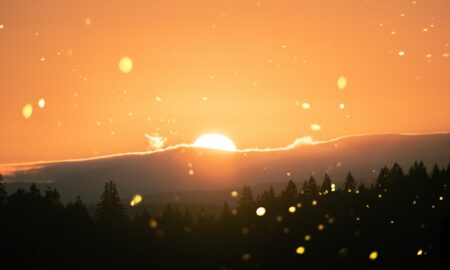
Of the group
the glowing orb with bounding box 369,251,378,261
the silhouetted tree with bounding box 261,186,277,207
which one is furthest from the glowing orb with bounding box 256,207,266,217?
the glowing orb with bounding box 369,251,378,261

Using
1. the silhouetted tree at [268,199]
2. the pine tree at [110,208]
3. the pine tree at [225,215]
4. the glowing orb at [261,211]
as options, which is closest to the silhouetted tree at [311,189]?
the silhouetted tree at [268,199]

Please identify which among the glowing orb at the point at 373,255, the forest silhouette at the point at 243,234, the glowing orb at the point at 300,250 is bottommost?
the glowing orb at the point at 373,255

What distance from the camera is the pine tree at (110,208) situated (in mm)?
94812

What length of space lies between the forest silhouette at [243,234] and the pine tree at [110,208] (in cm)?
14

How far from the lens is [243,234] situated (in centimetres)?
9456

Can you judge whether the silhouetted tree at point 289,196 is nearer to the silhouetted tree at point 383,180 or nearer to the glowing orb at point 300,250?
the silhouetted tree at point 383,180

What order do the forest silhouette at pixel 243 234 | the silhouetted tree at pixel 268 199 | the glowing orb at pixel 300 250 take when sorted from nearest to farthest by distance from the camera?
the forest silhouette at pixel 243 234 < the glowing orb at pixel 300 250 < the silhouetted tree at pixel 268 199

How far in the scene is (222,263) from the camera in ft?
283

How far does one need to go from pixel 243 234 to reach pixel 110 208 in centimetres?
1872

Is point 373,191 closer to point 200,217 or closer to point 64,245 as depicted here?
point 200,217

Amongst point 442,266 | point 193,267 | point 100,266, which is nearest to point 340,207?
point 193,267

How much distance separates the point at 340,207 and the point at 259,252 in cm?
1606

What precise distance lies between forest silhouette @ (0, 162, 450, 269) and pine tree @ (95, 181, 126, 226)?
0.46ft

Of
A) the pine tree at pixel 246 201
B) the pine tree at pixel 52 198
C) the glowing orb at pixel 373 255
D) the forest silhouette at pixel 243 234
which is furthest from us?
the pine tree at pixel 246 201
